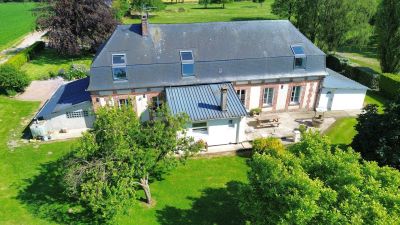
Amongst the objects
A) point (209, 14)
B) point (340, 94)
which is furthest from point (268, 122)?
point (209, 14)

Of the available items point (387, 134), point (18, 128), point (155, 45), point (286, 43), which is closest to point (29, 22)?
point (18, 128)

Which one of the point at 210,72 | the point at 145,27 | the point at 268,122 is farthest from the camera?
the point at 268,122

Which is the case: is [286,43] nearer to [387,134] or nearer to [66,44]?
[387,134]

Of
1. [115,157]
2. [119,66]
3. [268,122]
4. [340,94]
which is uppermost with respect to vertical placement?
[119,66]

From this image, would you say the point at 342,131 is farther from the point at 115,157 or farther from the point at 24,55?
the point at 24,55

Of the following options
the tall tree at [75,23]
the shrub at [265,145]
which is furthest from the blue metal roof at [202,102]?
the tall tree at [75,23]

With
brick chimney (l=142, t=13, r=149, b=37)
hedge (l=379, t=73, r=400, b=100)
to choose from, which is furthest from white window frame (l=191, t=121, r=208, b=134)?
hedge (l=379, t=73, r=400, b=100)

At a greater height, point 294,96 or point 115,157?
point 115,157
